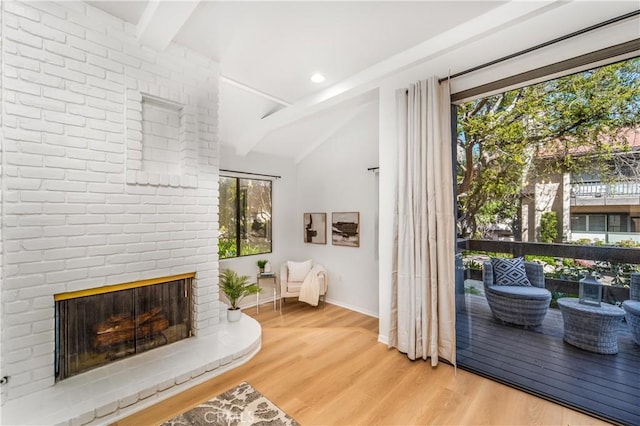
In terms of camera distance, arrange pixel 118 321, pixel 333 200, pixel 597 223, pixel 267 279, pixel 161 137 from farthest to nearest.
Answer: pixel 333 200 → pixel 267 279 → pixel 161 137 → pixel 118 321 → pixel 597 223

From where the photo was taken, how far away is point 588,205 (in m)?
1.98

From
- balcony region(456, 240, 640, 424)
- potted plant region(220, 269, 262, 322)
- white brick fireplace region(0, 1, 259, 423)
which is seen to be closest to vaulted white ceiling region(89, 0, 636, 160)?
white brick fireplace region(0, 1, 259, 423)

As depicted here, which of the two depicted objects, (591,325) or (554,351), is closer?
(591,325)

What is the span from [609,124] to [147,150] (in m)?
3.52

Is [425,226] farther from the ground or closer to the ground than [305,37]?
closer to the ground

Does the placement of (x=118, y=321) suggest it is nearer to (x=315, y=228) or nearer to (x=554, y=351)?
(x=315, y=228)

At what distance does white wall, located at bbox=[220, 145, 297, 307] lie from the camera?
423 centimetres

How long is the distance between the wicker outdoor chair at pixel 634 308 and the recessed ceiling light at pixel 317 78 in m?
2.98

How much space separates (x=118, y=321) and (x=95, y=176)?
1.19 meters

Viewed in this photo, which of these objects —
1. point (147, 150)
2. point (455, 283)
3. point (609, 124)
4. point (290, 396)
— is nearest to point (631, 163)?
point (609, 124)

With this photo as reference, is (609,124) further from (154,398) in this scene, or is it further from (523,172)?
(154,398)

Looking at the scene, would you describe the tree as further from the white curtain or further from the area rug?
the area rug

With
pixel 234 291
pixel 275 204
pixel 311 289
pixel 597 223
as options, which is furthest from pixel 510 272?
pixel 275 204

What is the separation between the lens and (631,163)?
1.80 m
